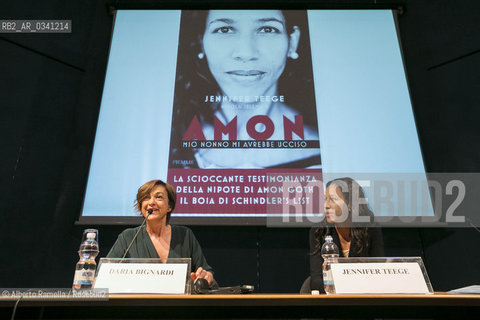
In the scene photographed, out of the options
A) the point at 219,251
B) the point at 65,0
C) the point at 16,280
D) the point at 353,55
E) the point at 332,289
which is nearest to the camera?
the point at 332,289

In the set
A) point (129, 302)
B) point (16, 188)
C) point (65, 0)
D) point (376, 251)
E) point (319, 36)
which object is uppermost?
point (65, 0)

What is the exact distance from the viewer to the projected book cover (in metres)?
2.56

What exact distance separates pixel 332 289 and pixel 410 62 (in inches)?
103

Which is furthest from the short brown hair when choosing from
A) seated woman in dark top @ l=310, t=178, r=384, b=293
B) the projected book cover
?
seated woman in dark top @ l=310, t=178, r=384, b=293

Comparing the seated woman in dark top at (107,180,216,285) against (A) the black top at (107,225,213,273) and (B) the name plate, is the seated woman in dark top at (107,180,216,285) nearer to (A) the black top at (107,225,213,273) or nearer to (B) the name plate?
(A) the black top at (107,225,213,273)

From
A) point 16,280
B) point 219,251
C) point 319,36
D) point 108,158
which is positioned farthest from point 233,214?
point 319,36

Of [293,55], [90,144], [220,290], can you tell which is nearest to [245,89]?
[293,55]

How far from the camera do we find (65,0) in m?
3.28

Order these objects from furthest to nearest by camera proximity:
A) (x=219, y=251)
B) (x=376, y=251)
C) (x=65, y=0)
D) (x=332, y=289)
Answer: (x=65, y=0) < (x=219, y=251) < (x=376, y=251) < (x=332, y=289)

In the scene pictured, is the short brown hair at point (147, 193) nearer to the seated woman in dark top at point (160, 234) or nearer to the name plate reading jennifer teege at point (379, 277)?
the seated woman in dark top at point (160, 234)

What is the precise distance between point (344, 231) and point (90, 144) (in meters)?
1.89

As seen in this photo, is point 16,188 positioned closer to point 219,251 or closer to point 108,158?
point 108,158

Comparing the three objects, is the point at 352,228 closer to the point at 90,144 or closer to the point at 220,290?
the point at 220,290

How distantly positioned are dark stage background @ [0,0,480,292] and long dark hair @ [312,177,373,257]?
72 cm
